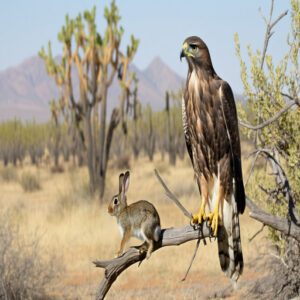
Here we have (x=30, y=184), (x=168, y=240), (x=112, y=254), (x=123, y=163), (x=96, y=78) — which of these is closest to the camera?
(x=168, y=240)

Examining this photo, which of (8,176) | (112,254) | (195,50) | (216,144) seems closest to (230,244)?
(216,144)

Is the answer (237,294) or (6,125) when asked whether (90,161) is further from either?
(6,125)

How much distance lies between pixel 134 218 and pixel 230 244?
0.79 m

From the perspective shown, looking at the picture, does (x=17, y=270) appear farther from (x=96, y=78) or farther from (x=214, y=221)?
(x=96, y=78)

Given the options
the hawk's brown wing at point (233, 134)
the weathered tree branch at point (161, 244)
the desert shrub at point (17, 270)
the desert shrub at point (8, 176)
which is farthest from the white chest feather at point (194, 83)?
A: the desert shrub at point (8, 176)

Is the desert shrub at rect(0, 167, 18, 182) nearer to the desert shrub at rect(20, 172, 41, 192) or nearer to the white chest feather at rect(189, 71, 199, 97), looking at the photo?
the desert shrub at rect(20, 172, 41, 192)

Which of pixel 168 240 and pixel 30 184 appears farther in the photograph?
pixel 30 184

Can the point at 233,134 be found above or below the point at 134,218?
above

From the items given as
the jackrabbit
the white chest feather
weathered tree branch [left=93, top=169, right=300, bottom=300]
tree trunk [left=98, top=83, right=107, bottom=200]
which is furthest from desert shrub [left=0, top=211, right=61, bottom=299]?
tree trunk [left=98, top=83, right=107, bottom=200]

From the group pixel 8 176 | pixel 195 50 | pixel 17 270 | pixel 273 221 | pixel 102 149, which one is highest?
pixel 102 149

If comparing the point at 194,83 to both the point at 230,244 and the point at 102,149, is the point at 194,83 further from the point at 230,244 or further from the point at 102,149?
the point at 102,149

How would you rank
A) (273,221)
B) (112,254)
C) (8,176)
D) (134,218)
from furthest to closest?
(8,176)
(112,254)
(134,218)
(273,221)

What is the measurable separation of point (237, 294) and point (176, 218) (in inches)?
261

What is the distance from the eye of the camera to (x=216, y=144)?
17.6ft
